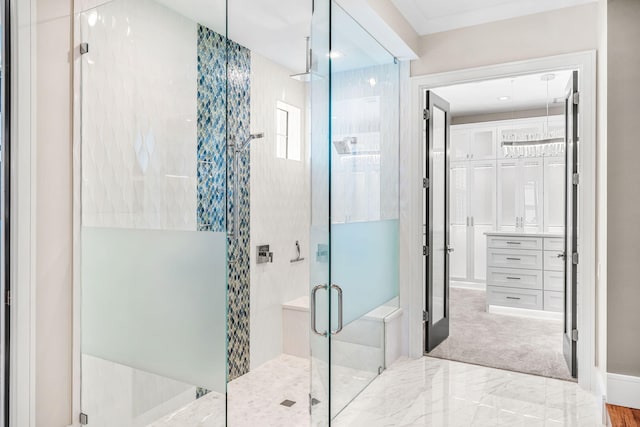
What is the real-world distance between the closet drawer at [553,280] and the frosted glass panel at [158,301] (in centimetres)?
462

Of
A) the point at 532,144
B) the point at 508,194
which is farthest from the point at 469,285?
the point at 532,144

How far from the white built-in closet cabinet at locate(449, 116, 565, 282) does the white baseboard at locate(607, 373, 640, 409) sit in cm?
398

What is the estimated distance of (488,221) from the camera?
644 centimetres

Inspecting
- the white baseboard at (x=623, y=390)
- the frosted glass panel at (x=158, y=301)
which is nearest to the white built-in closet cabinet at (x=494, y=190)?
the white baseboard at (x=623, y=390)

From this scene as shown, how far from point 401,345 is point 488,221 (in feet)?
11.7

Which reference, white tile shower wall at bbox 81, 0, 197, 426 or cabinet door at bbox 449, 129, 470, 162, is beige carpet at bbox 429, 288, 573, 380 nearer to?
cabinet door at bbox 449, 129, 470, 162

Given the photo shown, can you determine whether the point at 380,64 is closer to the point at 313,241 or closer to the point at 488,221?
the point at 313,241

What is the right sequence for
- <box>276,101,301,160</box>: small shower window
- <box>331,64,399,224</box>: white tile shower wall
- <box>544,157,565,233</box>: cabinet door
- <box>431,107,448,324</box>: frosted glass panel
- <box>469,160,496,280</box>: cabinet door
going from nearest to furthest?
<box>331,64,399,224</box>: white tile shower wall < <box>276,101,301,160</box>: small shower window < <box>431,107,448,324</box>: frosted glass panel < <box>544,157,565,233</box>: cabinet door < <box>469,160,496,280</box>: cabinet door

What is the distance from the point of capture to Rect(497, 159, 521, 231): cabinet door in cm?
620

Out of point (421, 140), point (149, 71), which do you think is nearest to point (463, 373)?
point (421, 140)

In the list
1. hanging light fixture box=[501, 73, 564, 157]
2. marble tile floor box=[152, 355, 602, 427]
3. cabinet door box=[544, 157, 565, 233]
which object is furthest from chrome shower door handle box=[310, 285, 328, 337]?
cabinet door box=[544, 157, 565, 233]

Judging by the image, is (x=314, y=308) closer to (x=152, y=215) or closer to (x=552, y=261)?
(x=152, y=215)

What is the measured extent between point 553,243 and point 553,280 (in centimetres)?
44

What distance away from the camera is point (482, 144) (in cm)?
649
